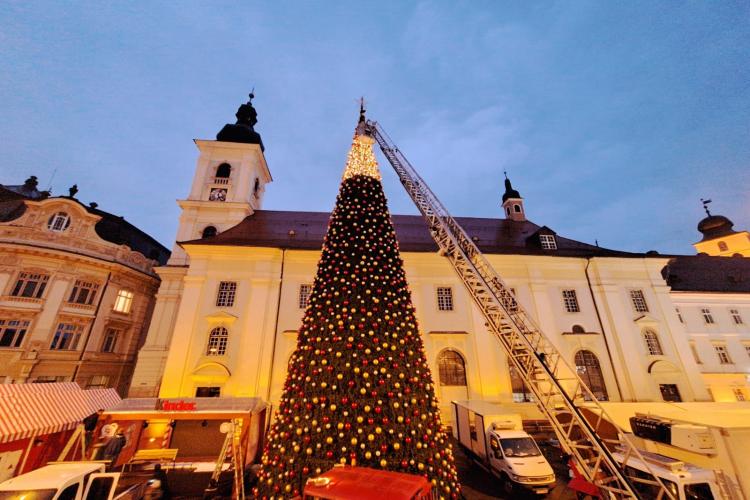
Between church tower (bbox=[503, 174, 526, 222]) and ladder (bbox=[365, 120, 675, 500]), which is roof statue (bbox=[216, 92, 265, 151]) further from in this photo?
church tower (bbox=[503, 174, 526, 222])

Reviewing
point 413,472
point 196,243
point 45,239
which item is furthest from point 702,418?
point 45,239

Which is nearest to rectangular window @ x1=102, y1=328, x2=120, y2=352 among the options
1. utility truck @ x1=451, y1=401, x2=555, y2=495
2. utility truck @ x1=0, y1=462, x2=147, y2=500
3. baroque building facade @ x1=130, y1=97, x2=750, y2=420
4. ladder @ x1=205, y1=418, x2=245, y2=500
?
baroque building facade @ x1=130, y1=97, x2=750, y2=420

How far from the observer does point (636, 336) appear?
18078 mm

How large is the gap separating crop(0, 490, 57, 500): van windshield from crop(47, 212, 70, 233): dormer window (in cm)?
2328

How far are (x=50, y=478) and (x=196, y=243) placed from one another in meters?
14.1

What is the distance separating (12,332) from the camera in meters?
18.5

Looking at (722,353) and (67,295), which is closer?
(67,295)

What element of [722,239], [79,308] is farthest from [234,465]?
[722,239]

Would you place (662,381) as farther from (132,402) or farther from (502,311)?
(132,402)

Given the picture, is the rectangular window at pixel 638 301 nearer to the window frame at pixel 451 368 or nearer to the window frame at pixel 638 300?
the window frame at pixel 638 300

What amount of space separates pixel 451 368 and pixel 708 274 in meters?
26.2

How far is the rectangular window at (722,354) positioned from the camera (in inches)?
872

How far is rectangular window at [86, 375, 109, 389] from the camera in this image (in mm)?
20516

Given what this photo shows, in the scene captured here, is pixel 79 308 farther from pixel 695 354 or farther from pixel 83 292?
pixel 695 354
